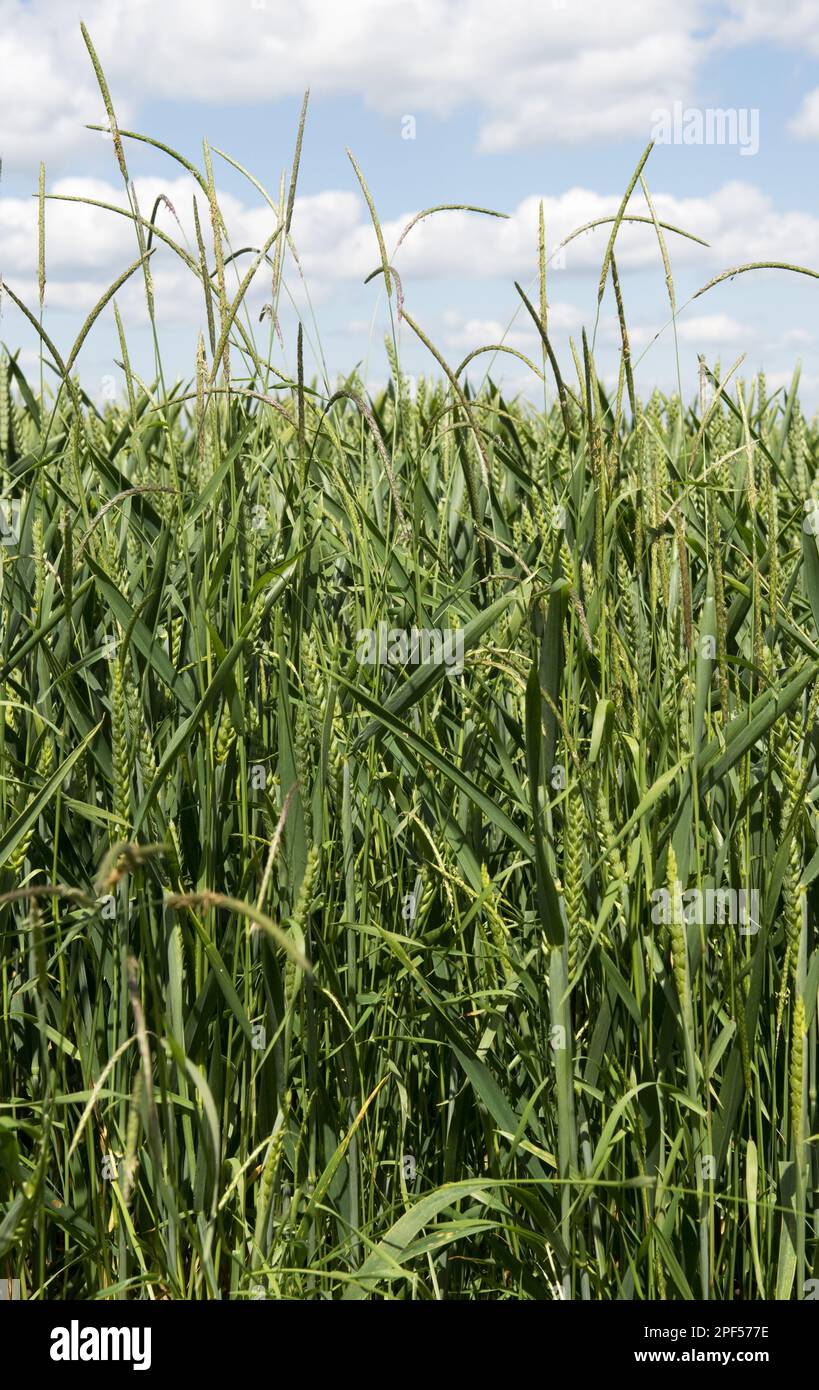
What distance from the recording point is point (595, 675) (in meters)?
1.24

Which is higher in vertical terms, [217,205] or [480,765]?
[217,205]

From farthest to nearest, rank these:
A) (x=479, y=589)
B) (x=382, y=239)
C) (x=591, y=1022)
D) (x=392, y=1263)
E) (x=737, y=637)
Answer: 1. (x=479, y=589)
2. (x=737, y=637)
3. (x=382, y=239)
4. (x=591, y=1022)
5. (x=392, y=1263)

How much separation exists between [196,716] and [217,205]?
1.72ft

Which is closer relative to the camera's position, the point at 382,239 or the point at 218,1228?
the point at 218,1228

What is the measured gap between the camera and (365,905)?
108cm

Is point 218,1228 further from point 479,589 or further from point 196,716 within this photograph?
point 479,589

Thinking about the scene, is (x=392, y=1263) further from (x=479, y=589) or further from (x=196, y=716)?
(x=479, y=589)

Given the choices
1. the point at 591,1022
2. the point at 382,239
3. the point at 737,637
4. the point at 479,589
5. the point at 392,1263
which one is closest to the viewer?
the point at 392,1263

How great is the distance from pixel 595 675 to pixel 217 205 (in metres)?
0.62

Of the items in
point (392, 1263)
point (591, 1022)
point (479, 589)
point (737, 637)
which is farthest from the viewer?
point (479, 589)

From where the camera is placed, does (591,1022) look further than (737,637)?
No
